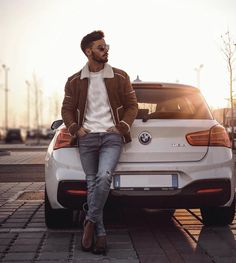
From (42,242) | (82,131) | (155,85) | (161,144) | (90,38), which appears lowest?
(42,242)

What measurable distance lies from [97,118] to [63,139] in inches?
24.3

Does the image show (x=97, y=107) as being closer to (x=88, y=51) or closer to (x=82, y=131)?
(x=82, y=131)

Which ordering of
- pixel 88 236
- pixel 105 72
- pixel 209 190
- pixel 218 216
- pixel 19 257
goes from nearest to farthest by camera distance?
1. pixel 19 257
2. pixel 88 236
3. pixel 105 72
4. pixel 209 190
5. pixel 218 216

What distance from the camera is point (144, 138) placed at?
514 cm

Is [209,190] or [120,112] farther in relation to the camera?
[209,190]

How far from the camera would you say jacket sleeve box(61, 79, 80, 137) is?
482 centimetres

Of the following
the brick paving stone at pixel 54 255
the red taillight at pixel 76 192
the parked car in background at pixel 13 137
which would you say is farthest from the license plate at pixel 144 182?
the parked car in background at pixel 13 137

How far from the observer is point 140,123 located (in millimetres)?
5188

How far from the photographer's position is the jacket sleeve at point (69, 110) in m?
4.82

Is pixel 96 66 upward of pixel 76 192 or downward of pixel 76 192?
upward

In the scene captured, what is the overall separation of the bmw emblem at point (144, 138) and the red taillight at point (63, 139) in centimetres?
65

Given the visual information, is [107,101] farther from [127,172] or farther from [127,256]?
[127,256]

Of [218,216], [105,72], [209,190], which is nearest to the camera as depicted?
[105,72]

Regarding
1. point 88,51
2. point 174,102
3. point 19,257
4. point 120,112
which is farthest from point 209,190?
point 19,257
